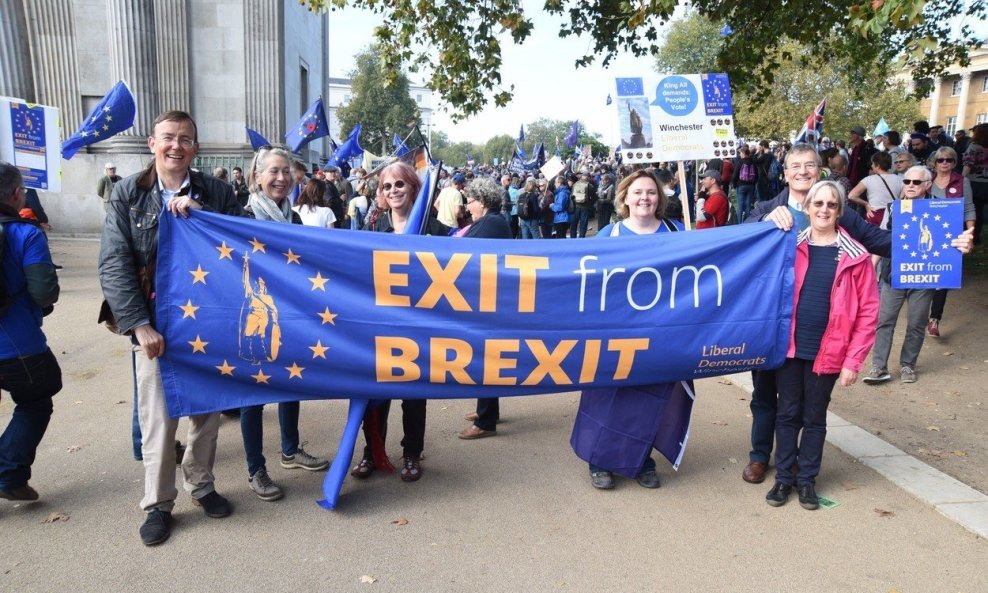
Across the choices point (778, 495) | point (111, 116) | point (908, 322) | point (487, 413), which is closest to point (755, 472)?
point (778, 495)

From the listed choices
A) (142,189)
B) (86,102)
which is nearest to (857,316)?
(142,189)

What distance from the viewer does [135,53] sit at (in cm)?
1677

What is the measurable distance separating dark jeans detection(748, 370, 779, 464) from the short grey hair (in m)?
2.24

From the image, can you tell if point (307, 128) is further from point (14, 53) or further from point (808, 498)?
point (808, 498)

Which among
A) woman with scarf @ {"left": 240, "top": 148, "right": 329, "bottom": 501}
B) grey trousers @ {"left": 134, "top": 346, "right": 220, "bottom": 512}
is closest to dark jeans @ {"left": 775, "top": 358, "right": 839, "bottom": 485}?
woman with scarf @ {"left": 240, "top": 148, "right": 329, "bottom": 501}

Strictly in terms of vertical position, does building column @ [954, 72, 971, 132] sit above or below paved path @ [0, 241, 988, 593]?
above

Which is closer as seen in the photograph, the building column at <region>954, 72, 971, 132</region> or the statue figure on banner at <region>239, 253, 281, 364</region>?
the statue figure on banner at <region>239, 253, 281, 364</region>

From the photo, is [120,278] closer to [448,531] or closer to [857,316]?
→ [448,531]

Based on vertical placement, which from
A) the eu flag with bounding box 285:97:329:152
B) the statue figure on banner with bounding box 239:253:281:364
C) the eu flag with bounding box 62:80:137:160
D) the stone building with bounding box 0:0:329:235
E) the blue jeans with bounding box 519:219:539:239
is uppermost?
the stone building with bounding box 0:0:329:235

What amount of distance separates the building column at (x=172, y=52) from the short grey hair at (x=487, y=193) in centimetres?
1440

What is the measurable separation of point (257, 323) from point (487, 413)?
203 centimetres

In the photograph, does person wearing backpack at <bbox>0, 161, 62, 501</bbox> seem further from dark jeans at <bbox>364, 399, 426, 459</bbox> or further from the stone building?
the stone building

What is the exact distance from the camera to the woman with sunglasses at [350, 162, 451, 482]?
4.23m

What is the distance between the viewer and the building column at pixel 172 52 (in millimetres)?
17109
